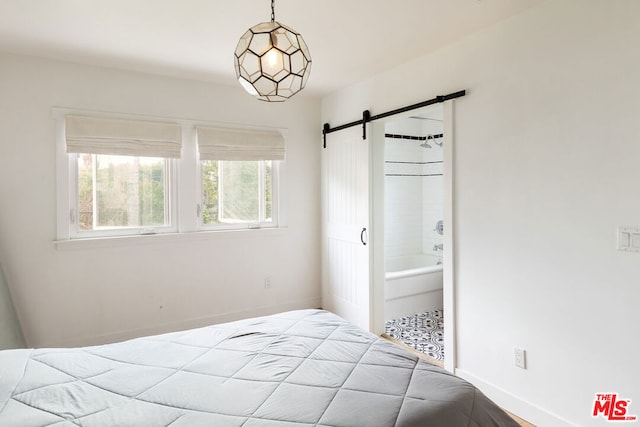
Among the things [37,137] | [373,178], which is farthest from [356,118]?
[37,137]

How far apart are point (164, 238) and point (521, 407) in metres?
3.08

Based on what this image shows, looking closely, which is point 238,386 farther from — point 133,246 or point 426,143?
point 426,143

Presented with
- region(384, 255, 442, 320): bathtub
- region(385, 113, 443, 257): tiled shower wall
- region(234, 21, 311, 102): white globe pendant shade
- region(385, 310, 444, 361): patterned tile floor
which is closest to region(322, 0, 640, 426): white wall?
region(385, 310, 444, 361): patterned tile floor

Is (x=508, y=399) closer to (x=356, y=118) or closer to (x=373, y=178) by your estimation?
(x=373, y=178)

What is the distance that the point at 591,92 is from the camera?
77.6 inches

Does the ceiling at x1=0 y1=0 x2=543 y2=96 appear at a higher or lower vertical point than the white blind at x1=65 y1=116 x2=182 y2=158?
higher

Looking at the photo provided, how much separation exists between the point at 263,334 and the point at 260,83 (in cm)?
122

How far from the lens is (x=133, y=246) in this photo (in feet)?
11.0

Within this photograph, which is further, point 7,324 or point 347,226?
point 347,226

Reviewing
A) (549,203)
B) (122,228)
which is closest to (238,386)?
(549,203)

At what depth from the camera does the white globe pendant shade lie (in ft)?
4.34

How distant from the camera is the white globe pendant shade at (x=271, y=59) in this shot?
52.1 inches

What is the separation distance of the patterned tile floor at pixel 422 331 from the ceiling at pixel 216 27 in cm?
246
